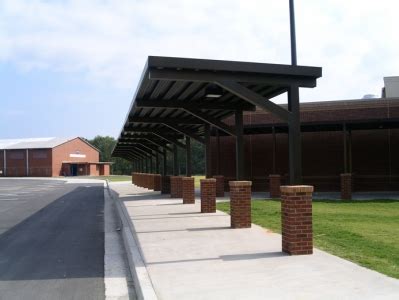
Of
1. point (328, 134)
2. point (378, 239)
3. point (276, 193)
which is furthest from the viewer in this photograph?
point (328, 134)

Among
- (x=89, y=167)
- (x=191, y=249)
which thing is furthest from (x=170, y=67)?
(x=89, y=167)

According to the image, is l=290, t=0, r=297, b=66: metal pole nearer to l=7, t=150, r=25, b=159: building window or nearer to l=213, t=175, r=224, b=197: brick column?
l=213, t=175, r=224, b=197: brick column

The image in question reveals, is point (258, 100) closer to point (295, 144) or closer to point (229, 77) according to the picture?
point (229, 77)

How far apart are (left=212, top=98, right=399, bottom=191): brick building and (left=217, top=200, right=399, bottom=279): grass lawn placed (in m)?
8.34

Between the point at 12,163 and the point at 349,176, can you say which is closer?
the point at 349,176

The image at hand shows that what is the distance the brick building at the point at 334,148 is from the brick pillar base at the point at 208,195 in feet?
34.8

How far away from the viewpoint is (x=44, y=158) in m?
96.5

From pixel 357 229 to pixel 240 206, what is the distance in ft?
8.99

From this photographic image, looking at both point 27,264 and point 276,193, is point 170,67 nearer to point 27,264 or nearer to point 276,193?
point 27,264

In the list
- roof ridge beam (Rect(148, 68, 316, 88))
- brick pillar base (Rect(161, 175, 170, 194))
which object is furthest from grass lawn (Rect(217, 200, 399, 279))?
brick pillar base (Rect(161, 175, 170, 194))

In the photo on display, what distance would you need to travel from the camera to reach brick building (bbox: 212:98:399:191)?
91.6 ft

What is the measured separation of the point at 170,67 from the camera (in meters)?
10.1

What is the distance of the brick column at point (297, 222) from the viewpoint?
895cm

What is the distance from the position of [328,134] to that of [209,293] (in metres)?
23.3
